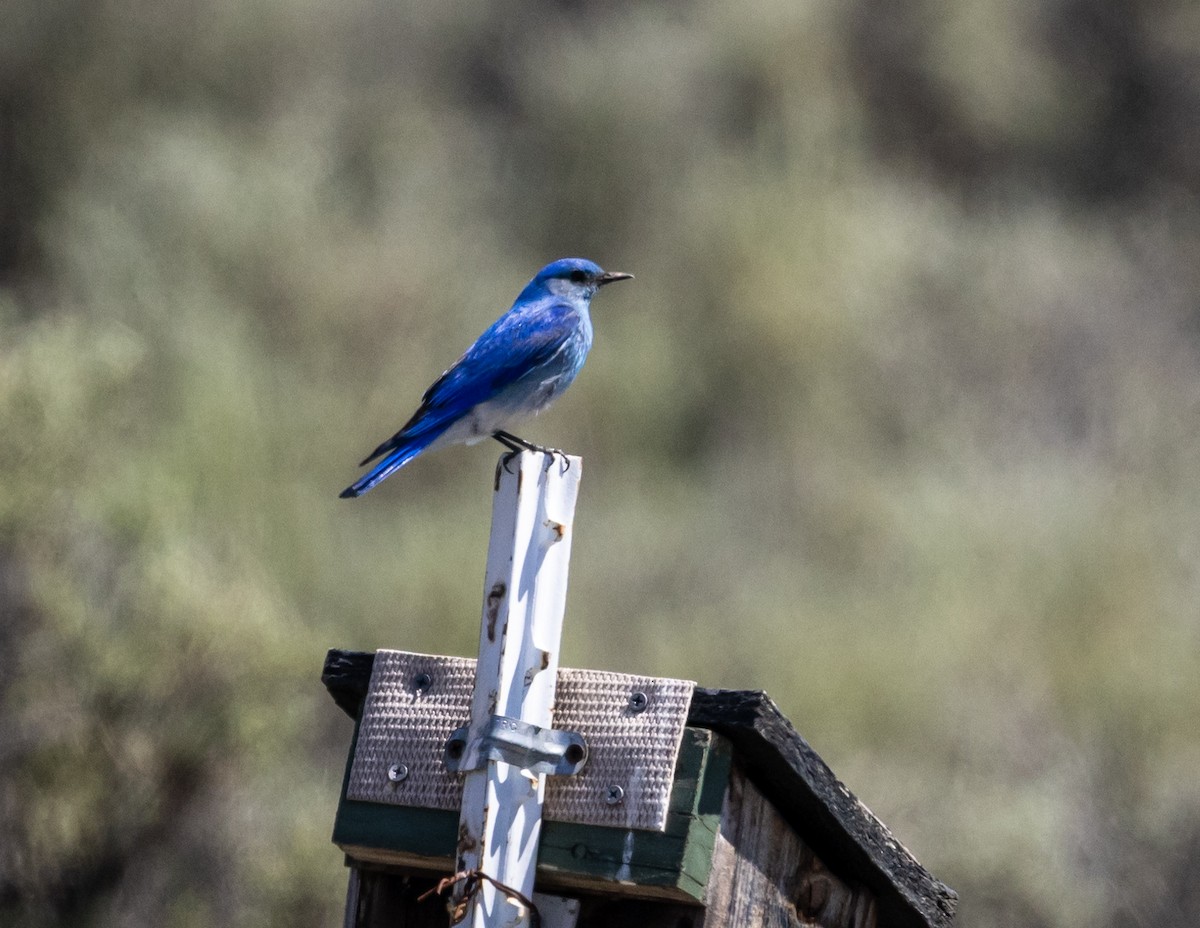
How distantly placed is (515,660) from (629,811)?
356 millimetres

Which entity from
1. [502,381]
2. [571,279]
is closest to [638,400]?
[571,279]

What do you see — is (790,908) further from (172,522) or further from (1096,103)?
(1096,103)

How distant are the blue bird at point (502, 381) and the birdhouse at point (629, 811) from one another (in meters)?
1.07

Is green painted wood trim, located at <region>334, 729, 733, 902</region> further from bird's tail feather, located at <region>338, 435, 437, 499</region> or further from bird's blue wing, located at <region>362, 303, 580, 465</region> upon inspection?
bird's blue wing, located at <region>362, 303, 580, 465</region>

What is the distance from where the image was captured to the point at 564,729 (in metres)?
3.34

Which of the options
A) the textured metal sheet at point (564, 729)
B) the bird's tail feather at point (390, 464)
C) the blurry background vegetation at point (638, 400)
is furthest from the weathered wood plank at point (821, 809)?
the blurry background vegetation at point (638, 400)

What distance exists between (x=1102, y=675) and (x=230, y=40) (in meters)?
12.0

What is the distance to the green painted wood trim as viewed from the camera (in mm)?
3311

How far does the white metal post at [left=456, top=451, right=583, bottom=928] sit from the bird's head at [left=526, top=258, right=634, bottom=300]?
2271mm

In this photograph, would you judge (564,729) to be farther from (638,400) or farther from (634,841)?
(638,400)

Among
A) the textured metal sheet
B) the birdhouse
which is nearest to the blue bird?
the birdhouse

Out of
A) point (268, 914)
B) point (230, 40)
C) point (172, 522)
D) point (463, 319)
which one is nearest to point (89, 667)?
point (268, 914)

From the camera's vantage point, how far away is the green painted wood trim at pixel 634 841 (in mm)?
3311

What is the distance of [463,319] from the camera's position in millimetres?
14531
